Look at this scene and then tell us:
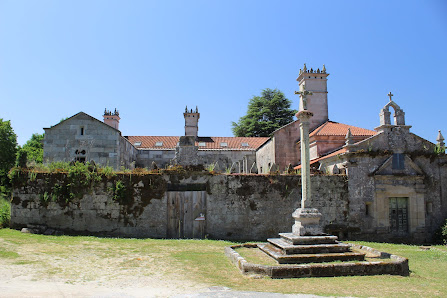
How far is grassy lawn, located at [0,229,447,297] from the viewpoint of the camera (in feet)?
20.8

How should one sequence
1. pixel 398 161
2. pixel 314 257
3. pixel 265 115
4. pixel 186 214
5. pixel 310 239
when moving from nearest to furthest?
Result: 1. pixel 314 257
2. pixel 310 239
3. pixel 186 214
4. pixel 398 161
5. pixel 265 115

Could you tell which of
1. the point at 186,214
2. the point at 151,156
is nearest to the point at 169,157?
the point at 151,156

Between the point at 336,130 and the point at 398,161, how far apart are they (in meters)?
4.65

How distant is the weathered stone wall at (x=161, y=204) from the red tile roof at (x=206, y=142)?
10.4 metres

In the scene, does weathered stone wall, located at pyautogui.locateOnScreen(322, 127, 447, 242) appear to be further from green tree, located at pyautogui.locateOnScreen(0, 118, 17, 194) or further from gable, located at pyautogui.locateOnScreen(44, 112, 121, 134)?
green tree, located at pyautogui.locateOnScreen(0, 118, 17, 194)

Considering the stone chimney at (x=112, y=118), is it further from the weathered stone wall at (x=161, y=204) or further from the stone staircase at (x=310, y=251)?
the stone staircase at (x=310, y=251)

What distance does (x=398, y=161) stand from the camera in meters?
14.5

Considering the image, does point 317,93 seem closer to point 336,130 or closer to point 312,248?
point 336,130

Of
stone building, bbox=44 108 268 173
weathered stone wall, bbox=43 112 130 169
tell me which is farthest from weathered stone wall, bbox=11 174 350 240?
weathered stone wall, bbox=43 112 130 169

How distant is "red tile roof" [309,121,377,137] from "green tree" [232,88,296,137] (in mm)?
16696

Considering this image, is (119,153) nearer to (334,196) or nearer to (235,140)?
(235,140)

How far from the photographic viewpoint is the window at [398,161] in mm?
14500

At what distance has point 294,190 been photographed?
13.7 metres

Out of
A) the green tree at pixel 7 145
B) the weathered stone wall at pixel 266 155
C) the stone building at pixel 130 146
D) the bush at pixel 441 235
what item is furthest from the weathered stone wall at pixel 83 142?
the bush at pixel 441 235
